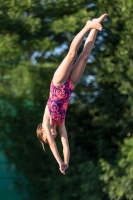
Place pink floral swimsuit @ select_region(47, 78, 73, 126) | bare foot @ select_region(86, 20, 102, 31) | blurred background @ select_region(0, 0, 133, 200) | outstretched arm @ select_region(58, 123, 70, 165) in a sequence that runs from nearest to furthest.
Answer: bare foot @ select_region(86, 20, 102, 31)
pink floral swimsuit @ select_region(47, 78, 73, 126)
outstretched arm @ select_region(58, 123, 70, 165)
blurred background @ select_region(0, 0, 133, 200)

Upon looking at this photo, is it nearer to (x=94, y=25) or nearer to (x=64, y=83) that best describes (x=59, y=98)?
(x=64, y=83)

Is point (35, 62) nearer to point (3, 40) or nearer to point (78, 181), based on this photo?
point (3, 40)

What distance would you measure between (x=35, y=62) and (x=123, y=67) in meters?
1.60

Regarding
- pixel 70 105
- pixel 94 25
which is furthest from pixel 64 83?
pixel 70 105

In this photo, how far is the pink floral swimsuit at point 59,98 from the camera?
6164mm

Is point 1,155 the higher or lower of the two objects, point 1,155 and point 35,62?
the lower

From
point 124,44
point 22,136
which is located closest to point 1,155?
point 22,136

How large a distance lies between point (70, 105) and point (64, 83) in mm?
5389

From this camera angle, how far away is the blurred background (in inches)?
406

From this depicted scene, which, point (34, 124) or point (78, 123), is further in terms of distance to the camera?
point (78, 123)

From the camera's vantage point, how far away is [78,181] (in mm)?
10961

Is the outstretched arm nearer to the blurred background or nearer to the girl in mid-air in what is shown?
the girl in mid-air

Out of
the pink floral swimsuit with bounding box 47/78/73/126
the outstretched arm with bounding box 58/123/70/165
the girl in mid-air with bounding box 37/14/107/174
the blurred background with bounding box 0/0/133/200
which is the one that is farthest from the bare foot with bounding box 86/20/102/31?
the blurred background with bounding box 0/0/133/200

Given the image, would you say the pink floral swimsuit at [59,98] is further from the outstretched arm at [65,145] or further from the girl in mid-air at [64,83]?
the outstretched arm at [65,145]
